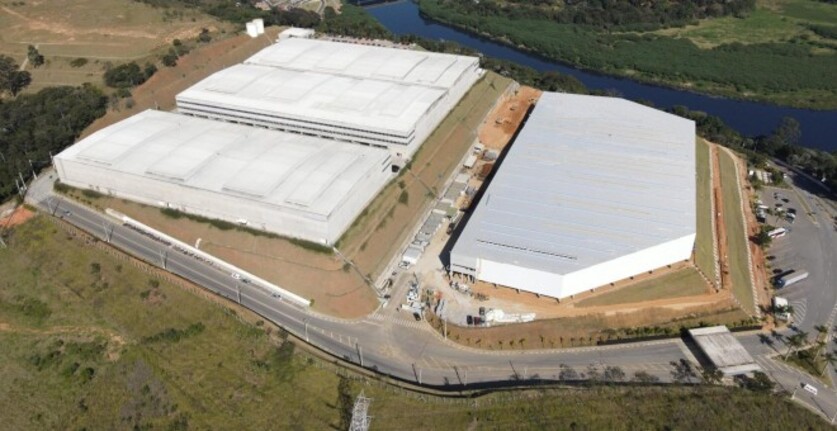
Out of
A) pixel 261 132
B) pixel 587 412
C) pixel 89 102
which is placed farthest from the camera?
pixel 89 102

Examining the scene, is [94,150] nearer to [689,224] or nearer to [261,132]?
[261,132]

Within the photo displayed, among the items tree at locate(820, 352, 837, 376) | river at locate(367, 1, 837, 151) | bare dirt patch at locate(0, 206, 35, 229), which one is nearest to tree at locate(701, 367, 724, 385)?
tree at locate(820, 352, 837, 376)

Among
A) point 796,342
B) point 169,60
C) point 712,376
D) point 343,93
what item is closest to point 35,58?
point 169,60

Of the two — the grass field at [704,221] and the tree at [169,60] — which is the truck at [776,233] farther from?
the tree at [169,60]

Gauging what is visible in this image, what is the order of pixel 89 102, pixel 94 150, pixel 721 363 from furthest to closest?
pixel 89 102
pixel 94 150
pixel 721 363

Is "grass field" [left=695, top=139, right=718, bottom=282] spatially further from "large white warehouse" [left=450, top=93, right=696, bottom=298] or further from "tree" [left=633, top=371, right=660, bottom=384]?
"tree" [left=633, top=371, right=660, bottom=384]

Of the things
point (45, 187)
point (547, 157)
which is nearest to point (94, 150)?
point (45, 187)

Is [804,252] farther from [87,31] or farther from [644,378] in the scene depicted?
[87,31]
